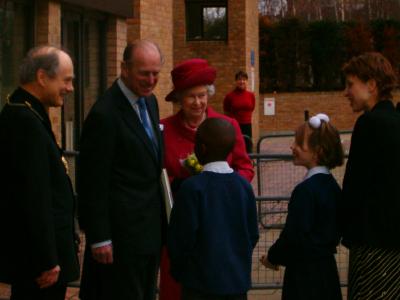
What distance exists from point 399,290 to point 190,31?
2697 centimetres

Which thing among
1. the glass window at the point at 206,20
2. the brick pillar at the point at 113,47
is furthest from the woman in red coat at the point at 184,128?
the glass window at the point at 206,20

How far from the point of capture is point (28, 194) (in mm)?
4617

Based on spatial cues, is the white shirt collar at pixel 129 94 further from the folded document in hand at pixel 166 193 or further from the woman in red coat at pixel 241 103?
the woman in red coat at pixel 241 103

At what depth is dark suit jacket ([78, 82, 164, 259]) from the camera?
16.5 feet

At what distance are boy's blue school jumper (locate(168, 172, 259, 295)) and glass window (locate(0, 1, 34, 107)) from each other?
19.1 feet

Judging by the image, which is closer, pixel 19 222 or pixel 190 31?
pixel 19 222

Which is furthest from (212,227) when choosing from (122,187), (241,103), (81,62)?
(241,103)

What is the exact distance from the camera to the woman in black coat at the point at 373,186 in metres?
5.08

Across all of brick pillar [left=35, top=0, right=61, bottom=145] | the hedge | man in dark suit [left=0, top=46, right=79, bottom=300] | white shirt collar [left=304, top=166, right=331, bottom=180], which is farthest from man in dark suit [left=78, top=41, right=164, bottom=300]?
the hedge

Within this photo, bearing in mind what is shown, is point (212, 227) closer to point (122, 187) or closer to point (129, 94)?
point (122, 187)

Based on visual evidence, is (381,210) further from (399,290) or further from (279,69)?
(279,69)

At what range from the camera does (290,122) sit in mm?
41469

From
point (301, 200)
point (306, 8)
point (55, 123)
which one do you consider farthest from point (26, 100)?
point (306, 8)

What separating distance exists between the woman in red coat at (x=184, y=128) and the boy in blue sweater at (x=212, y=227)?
730mm
